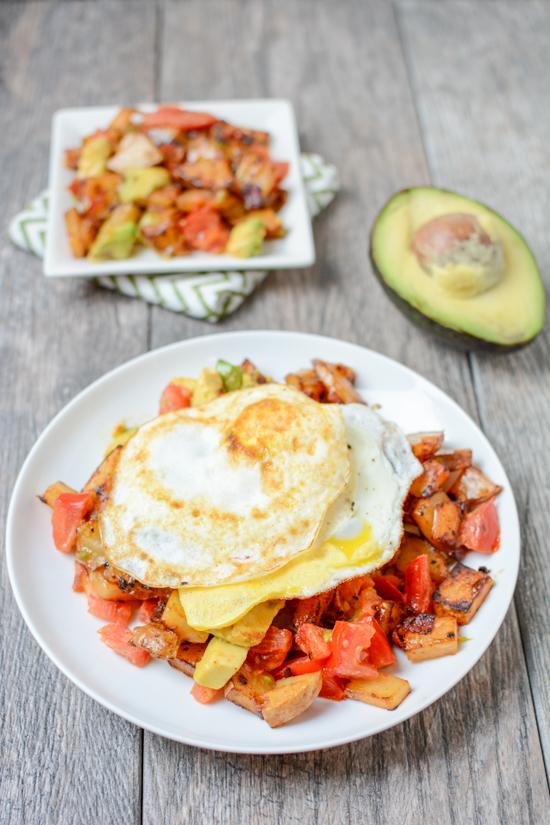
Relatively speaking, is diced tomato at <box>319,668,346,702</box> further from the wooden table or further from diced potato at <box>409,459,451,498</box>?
diced potato at <box>409,459,451,498</box>

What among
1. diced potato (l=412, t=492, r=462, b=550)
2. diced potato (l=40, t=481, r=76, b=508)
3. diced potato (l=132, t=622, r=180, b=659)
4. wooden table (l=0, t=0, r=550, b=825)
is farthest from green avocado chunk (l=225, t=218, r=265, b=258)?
diced potato (l=132, t=622, r=180, b=659)

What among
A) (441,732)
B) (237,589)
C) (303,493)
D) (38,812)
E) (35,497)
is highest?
(303,493)

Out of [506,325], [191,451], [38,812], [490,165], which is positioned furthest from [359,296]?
[38,812]

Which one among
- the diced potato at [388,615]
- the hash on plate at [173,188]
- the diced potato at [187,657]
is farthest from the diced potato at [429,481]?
the hash on plate at [173,188]

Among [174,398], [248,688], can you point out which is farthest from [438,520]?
[174,398]

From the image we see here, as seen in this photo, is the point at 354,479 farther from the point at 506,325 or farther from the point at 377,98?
the point at 377,98

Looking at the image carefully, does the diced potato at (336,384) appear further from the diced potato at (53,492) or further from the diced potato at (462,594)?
the diced potato at (53,492)
